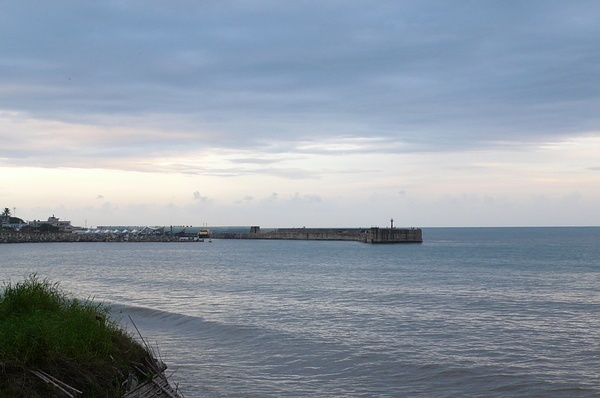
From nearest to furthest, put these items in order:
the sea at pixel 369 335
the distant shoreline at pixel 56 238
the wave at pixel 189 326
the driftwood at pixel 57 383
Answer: the driftwood at pixel 57 383 → the sea at pixel 369 335 → the wave at pixel 189 326 → the distant shoreline at pixel 56 238

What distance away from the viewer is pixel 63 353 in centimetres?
1281

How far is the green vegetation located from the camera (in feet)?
39.2

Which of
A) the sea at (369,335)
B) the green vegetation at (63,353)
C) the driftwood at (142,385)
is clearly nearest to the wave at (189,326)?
the sea at (369,335)

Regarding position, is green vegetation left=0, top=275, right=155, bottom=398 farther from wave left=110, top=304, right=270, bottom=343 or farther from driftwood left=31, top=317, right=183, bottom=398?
wave left=110, top=304, right=270, bottom=343

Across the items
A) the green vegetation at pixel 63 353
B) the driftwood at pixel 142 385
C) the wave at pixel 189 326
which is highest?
the green vegetation at pixel 63 353

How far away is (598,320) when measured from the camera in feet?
107

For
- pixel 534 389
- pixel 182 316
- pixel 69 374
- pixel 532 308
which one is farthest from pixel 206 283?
pixel 69 374

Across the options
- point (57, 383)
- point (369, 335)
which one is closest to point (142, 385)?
point (57, 383)

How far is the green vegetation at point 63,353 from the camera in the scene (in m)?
12.0

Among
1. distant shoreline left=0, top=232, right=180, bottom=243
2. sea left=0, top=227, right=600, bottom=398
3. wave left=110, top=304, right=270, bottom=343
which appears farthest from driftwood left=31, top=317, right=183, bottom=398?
distant shoreline left=0, top=232, right=180, bottom=243

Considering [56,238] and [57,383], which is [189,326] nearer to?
[57,383]

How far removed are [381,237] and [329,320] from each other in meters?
132

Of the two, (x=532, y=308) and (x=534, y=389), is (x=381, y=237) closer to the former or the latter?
(x=532, y=308)

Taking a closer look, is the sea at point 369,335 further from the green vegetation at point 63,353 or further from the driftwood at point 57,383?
the driftwood at point 57,383
